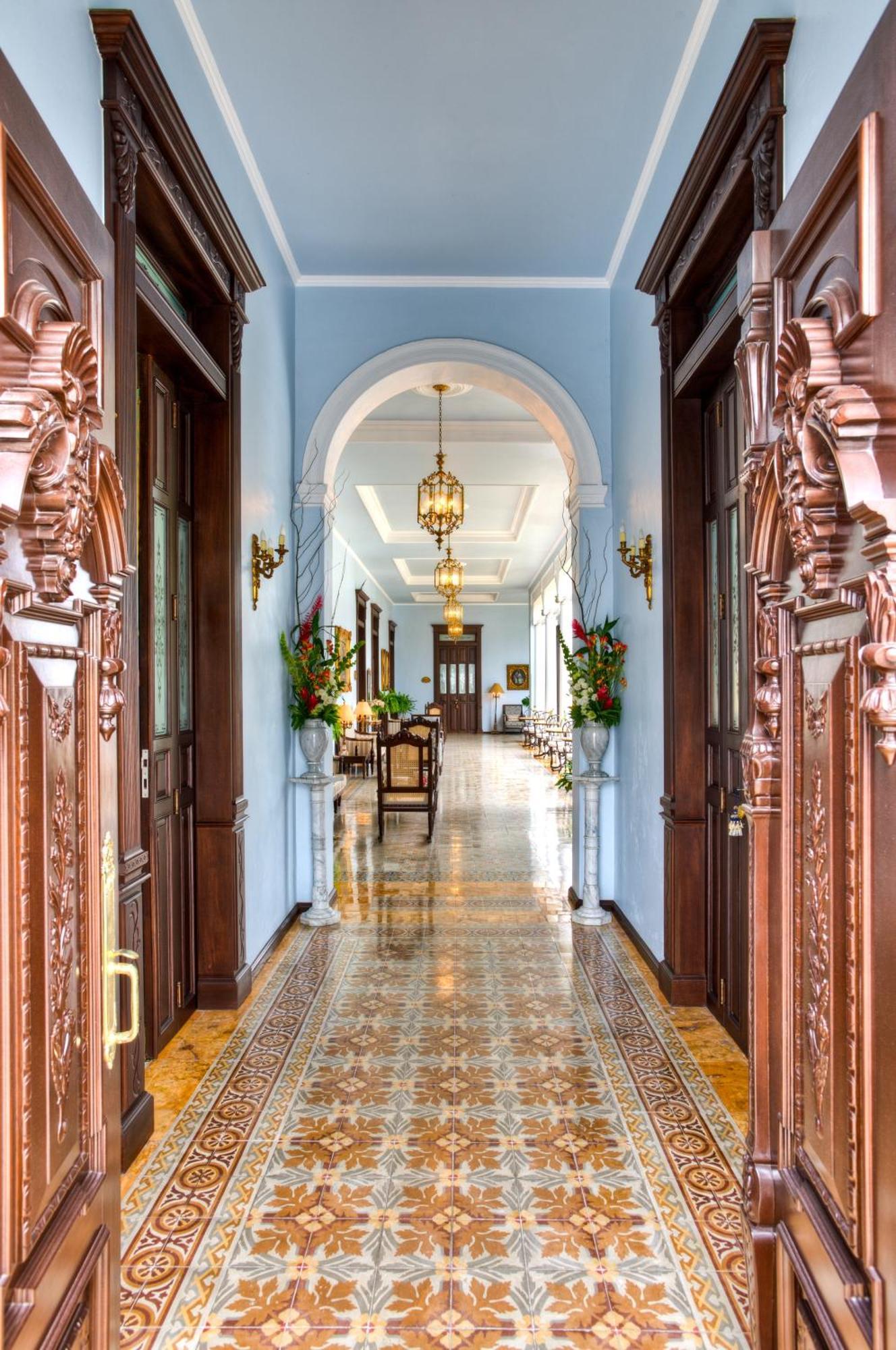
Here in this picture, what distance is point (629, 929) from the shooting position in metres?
4.86

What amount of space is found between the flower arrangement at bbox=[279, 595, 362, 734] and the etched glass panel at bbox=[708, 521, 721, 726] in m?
2.17

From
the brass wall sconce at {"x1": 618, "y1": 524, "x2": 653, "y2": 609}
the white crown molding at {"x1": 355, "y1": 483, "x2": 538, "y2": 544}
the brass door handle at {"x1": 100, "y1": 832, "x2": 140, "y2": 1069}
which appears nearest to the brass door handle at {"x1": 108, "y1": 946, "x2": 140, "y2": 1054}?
the brass door handle at {"x1": 100, "y1": 832, "x2": 140, "y2": 1069}

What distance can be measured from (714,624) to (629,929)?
6.69 feet

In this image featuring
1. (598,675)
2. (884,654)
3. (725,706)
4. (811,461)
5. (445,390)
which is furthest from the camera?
(445,390)

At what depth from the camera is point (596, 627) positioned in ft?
17.4

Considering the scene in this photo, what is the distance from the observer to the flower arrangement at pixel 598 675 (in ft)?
16.6

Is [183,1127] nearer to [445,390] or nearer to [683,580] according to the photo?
[683,580]

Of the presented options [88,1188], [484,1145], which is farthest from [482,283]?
[88,1188]

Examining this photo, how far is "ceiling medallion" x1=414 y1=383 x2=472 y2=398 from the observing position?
693cm

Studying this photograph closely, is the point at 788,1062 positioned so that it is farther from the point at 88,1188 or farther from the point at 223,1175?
the point at 223,1175

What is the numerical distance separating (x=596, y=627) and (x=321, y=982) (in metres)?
2.70

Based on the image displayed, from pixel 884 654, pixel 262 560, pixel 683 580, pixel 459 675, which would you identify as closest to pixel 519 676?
pixel 459 675

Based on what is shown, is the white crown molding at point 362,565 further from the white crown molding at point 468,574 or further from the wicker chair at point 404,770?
the wicker chair at point 404,770

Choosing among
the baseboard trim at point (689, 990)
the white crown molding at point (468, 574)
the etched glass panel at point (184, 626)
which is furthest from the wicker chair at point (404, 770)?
the white crown molding at point (468, 574)
